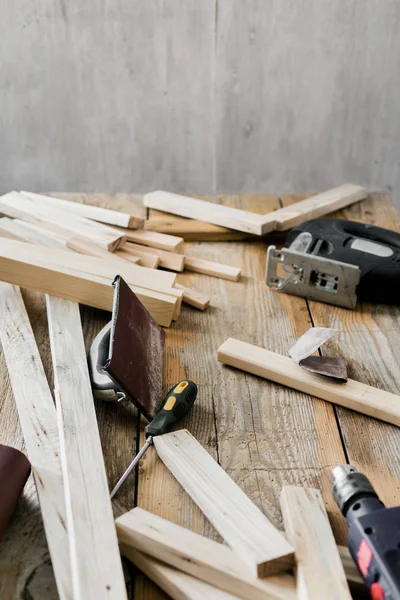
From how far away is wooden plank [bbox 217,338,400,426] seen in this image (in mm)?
1489

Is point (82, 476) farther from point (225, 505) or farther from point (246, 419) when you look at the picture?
point (246, 419)

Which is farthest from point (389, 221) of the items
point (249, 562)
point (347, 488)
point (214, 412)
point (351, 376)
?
point (249, 562)

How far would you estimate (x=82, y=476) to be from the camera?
1.25 m

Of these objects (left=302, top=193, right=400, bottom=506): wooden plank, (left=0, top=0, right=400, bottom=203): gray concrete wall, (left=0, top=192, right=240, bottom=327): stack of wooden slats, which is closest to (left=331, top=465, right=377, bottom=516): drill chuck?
(left=302, top=193, right=400, bottom=506): wooden plank

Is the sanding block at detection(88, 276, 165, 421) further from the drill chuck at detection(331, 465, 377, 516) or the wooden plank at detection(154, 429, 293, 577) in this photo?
the drill chuck at detection(331, 465, 377, 516)

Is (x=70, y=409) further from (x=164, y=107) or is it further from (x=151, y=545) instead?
(x=164, y=107)

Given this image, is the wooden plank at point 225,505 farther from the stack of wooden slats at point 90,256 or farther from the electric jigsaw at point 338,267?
the electric jigsaw at point 338,267

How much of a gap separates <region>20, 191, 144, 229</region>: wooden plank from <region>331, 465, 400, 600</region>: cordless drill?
4.13ft

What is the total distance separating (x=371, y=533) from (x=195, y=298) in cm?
98

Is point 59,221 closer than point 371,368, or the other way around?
point 371,368

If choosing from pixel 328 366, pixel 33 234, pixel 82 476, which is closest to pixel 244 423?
pixel 328 366

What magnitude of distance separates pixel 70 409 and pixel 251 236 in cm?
111

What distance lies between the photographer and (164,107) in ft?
10.3

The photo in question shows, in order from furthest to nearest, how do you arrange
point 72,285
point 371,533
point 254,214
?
point 254,214, point 72,285, point 371,533
